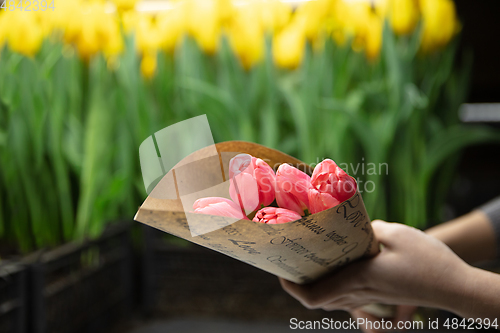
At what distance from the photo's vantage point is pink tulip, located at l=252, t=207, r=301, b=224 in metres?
0.17

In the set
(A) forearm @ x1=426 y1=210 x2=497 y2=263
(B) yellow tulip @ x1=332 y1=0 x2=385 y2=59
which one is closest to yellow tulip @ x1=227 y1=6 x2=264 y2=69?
(B) yellow tulip @ x1=332 y1=0 x2=385 y2=59

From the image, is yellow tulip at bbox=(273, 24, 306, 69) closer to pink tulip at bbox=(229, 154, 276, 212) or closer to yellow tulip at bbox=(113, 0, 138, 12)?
yellow tulip at bbox=(113, 0, 138, 12)

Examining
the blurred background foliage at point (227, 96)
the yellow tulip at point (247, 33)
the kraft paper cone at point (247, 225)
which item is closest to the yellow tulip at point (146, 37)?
the blurred background foliage at point (227, 96)

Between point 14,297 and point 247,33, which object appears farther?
point 247,33

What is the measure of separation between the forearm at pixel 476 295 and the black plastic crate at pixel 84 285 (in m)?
0.38

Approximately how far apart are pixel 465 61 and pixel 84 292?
70 cm

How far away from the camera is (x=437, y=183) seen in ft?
2.00

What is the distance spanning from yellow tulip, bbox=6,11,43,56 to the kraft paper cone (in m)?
0.46

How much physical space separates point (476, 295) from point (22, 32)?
62 centimetres

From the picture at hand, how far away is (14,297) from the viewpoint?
0.37 meters

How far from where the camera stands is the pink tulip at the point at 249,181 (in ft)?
0.58

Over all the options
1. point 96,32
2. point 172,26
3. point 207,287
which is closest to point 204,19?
point 172,26

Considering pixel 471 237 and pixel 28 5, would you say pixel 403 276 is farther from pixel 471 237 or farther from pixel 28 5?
pixel 28 5

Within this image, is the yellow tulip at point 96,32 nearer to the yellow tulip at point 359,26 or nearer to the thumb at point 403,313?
the yellow tulip at point 359,26
